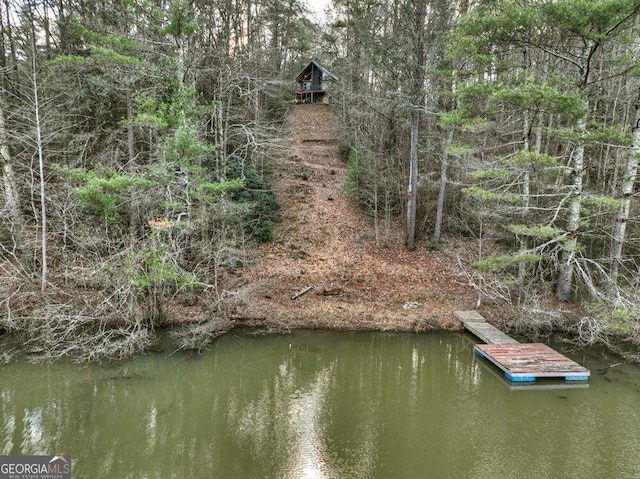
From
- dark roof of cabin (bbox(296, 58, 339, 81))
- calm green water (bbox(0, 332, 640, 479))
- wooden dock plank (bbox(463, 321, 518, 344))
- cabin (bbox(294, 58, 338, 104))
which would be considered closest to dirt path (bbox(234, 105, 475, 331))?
wooden dock plank (bbox(463, 321, 518, 344))

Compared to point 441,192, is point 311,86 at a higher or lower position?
higher

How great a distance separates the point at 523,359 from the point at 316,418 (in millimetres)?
5332

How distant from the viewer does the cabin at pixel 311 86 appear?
30.4m

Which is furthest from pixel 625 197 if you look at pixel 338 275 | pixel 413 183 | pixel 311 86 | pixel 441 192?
pixel 311 86

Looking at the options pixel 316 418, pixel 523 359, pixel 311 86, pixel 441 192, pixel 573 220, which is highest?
pixel 311 86

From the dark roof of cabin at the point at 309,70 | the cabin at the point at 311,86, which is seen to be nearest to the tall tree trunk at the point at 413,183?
the dark roof of cabin at the point at 309,70

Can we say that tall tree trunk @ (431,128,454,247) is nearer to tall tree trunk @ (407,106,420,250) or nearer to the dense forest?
the dense forest

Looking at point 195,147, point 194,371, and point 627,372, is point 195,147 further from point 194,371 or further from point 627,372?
point 627,372

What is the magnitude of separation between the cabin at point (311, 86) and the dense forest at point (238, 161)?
41.3 feet

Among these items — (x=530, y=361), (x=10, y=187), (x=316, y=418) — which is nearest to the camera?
(x=316, y=418)

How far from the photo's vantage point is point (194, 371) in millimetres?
9398

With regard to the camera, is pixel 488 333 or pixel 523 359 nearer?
pixel 523 359

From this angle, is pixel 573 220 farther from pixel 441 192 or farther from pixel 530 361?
pixel 441 192

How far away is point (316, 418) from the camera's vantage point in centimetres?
744
